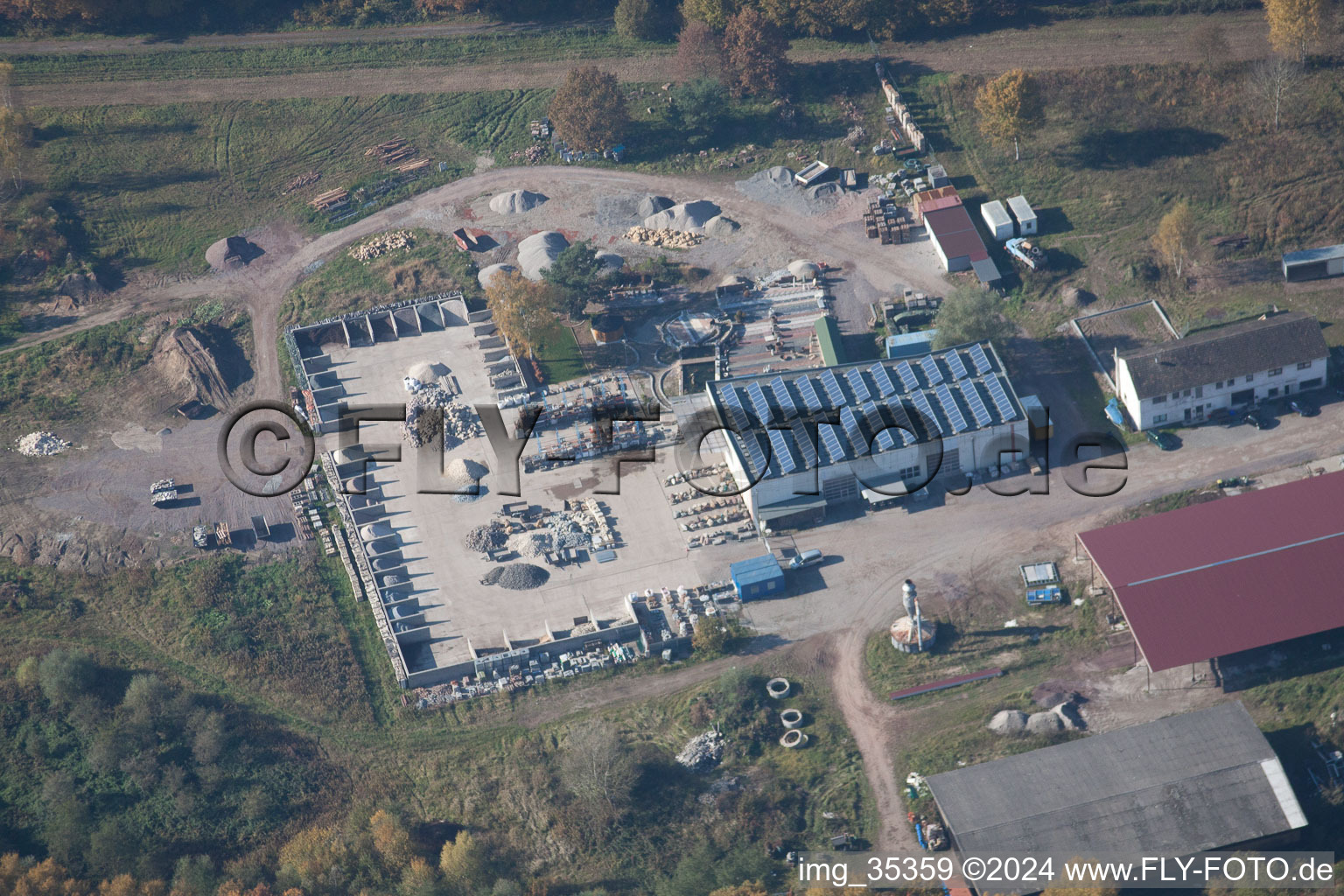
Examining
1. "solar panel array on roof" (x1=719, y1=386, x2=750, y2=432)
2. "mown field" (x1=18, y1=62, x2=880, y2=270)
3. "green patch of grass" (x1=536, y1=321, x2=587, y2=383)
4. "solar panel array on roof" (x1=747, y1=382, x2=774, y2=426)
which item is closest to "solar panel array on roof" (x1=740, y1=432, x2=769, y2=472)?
"solar panel array on roof" (x1=719, y1=386, x2=750, y2=432)

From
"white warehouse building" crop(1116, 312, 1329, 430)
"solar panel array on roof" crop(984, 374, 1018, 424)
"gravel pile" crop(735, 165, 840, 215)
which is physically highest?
"gravel pile" crop(735, 165, 840, 215)

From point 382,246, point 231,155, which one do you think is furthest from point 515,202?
point 231,155

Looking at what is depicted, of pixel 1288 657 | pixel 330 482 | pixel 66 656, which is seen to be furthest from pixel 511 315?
pixel 1288 657

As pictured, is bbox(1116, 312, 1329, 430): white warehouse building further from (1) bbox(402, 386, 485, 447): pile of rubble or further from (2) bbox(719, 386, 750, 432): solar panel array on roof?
(1) bbox(402, 386, 485, 447): pile of rubble

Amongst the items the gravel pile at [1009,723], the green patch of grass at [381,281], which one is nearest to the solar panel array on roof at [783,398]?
the gravel pile at [1009,723]

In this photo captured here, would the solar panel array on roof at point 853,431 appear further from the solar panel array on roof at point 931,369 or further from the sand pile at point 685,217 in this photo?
the sand pile at point 685,217
